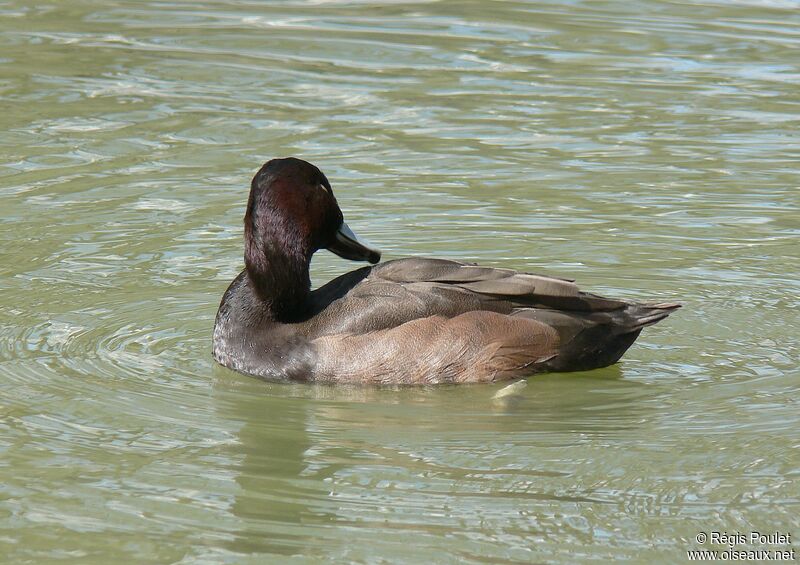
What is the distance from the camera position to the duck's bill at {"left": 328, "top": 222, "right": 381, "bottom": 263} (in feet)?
27.1

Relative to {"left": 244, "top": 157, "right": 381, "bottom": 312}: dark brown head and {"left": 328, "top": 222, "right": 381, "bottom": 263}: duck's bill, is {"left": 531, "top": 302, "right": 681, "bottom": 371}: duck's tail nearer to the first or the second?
{"left": 328, "top": 222, "right": 381, "bottom": 263}: duck's bill

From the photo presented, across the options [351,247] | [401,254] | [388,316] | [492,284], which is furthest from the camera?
[401,254]

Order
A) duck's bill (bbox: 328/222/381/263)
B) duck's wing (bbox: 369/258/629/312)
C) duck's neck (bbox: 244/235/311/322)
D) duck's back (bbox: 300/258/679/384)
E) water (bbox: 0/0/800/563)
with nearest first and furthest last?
water (bbox: 0/0/800/563) < duck's back (bbox: 300/258/679/384) < duck's wing (bbox: 369/258/629/312) < duck's neck (bbox: 244/235/311/322) < duck's bill (bbox: 328/222/381/263)

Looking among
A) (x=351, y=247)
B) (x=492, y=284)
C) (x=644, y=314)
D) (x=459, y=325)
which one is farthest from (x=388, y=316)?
(x=644, y=314)

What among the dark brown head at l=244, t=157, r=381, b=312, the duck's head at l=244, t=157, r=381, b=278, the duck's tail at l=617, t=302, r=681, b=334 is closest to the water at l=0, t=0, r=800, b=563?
the duck's tail at l=617, t=302, r=681, b=334

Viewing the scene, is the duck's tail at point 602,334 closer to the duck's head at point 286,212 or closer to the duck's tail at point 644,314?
the duck's tail at point 644,314

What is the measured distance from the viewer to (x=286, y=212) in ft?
26.0

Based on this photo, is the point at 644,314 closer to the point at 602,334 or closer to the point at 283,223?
the point at 602,334

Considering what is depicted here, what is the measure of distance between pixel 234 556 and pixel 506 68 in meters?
10.1

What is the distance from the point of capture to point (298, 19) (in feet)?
55.5

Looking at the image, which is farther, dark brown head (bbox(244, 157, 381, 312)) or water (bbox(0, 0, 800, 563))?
dark brown head (bbox(244, 157, 381, 312))

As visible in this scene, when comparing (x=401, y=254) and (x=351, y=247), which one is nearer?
(x=351, y=247)

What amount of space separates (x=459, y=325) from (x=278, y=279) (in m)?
0.99

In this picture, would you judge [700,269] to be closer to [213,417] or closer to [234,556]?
[213,417]
